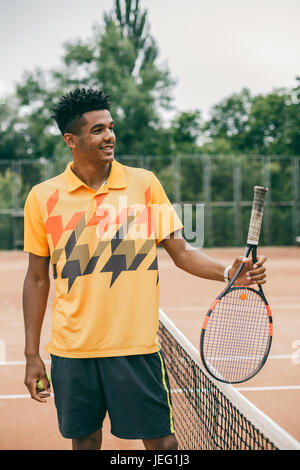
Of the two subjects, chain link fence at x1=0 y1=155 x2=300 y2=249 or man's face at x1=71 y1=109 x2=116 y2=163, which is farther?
chain link fence at x1=0 y1=155 x2=300 y2=249

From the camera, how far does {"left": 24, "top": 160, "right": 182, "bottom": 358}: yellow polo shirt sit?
2039 mm

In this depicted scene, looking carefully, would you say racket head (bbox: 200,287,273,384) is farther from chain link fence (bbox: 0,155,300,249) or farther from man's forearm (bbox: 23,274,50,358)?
chain link fence (bbox: 0,155,300,249)

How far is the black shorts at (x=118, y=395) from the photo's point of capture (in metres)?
2.04

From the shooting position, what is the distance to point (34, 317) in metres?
2.20

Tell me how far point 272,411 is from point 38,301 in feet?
8.51

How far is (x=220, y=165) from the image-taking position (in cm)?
2461

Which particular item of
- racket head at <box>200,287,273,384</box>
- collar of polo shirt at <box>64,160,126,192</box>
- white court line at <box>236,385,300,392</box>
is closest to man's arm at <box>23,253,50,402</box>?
collar of polo shirt at <box>64,160,126,192</box>

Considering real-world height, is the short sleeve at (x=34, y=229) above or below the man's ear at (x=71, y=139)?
below

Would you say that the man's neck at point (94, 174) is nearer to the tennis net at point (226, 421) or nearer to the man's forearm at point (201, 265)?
the man's forearm at point (201, 265)

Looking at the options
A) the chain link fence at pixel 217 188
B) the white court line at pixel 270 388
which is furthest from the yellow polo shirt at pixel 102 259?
the chain link fence at pixel 217 188

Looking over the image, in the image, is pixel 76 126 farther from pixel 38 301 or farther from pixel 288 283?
pixel 288 283

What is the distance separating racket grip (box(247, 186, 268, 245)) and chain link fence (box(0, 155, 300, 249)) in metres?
21.5

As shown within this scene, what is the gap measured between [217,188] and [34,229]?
2272 centimetres

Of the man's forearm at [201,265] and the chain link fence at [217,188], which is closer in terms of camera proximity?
the man's forearm at [201,265]
